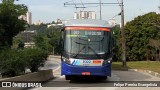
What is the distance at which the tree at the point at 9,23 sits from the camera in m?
37.5

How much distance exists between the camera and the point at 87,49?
823 inches

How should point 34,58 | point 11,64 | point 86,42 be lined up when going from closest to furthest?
point 86,42 < point 11,64 < point 34,58

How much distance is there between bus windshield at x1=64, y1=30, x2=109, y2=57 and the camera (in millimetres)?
20891

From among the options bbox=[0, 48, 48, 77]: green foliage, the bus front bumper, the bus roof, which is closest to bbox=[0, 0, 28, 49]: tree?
bbox=[0, 48, 48, 77]: green foliage

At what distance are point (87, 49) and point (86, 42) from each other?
1.27 ft

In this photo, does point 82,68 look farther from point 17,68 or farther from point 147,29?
point 147,29

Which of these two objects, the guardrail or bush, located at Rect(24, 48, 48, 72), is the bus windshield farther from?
bush, located at Rect(24, 48, 48, 72)

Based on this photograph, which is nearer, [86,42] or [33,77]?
[33,77]

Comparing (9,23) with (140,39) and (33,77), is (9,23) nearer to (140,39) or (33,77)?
(33,77)

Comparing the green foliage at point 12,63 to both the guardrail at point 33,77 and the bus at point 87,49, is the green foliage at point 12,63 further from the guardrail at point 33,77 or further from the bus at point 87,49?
the bus at point 87,49

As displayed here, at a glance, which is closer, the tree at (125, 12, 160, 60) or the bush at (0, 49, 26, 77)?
the bush at (0, 49, 26, 77)

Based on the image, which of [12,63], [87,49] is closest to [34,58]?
[12,63]

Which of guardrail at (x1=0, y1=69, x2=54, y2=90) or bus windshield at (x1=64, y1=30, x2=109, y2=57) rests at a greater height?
bus windshield at (x1=64, y1=30, x2=109, y2=57)

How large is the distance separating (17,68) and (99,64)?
201 inches
